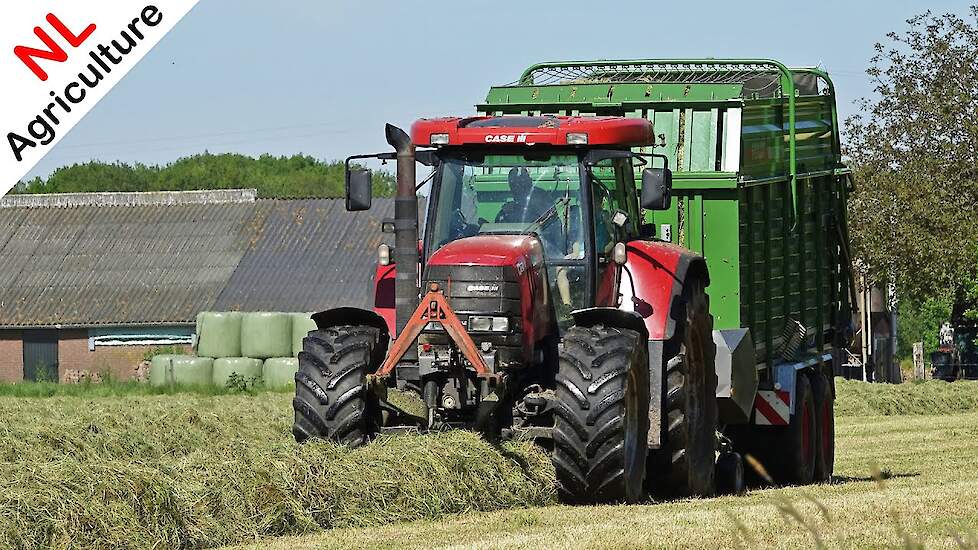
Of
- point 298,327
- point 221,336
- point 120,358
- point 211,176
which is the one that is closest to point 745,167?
point 298,327

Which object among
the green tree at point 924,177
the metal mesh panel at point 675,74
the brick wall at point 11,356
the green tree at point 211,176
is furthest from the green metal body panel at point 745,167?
the green tree at point 211,176

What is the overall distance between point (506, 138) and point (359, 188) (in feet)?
3.55

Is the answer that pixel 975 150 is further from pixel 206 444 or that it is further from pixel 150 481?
pixel 150 481

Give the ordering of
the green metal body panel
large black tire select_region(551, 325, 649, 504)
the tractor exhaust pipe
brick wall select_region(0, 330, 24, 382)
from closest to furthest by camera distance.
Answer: large black tire select_region(551, 325, 649, 504)
the tractor exhaust pipe
the green metal body panel
brick wall select_region(0, 330, 24, 382)

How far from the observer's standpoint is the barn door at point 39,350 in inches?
1948

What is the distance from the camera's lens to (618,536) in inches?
361

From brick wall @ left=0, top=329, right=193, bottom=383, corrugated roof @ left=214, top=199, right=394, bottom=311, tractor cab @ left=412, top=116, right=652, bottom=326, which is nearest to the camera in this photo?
tractor cab @ left=412, top=116, right=652, bottom=326

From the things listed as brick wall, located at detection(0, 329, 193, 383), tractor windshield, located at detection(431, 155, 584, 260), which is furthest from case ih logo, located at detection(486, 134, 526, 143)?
brick wall, located at detection(0, 329, 193, 383)

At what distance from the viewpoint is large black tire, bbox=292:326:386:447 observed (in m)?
11.6

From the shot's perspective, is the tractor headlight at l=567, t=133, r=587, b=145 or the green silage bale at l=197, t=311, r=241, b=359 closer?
the tractor headlight at l=567, t=133, r=587, b=145

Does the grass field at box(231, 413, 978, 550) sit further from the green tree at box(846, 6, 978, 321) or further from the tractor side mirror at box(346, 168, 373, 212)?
the green tree at box(846, 6, 978, 321)

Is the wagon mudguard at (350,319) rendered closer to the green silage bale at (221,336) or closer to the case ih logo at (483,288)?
the case ih logo at (483,288)

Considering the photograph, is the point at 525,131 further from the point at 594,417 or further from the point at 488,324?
the point at 594,417

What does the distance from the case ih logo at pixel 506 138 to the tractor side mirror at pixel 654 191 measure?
2.99ft
